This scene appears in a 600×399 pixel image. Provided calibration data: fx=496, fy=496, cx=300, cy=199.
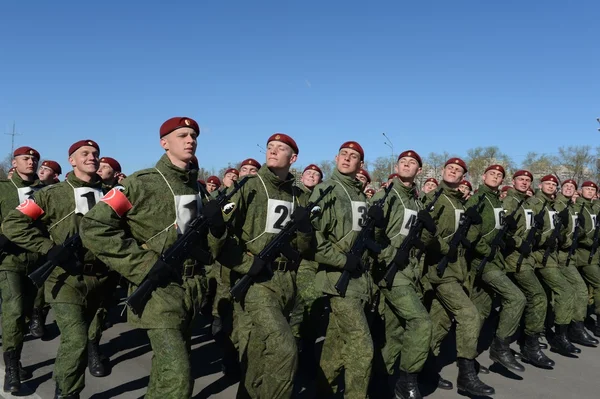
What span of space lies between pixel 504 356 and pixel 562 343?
1647 millimetres

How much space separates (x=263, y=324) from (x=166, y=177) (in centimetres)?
132

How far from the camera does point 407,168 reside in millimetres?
5246

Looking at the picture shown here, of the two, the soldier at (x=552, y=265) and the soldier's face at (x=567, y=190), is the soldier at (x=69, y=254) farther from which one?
the soldier's face at (x=567, y=190)

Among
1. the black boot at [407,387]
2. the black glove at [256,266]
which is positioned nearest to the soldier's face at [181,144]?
the black glove at [256,266]

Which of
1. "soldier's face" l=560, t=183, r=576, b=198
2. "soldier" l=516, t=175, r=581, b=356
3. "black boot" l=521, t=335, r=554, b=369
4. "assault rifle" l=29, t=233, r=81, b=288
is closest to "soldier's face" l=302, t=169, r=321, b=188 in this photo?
"soldier" l=516, t=175, r=581, b=356

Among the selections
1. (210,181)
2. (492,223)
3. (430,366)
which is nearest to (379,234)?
(430,366)

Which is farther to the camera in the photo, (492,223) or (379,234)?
(492,223)

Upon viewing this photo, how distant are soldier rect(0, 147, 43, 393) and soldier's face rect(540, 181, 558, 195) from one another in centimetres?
695

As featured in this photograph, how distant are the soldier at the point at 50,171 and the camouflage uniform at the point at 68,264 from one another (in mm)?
2698

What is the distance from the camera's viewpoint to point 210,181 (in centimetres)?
974

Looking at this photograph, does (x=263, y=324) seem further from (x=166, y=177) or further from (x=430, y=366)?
(x=430, y=366)

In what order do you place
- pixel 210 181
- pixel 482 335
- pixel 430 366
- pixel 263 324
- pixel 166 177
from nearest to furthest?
pixel 166 177, pixel 263 324, pixel 430 366, pixel 482 335, pixel 210 181

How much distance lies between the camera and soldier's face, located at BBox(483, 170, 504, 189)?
627 centimetres

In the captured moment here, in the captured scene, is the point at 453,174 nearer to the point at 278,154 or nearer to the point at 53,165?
the point at 278,154
